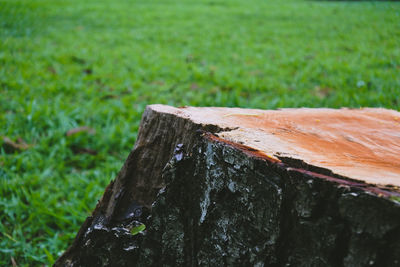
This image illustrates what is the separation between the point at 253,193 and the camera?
2.83ft

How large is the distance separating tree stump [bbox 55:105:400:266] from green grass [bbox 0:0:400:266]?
0.72 m

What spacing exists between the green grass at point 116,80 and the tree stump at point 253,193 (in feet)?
2.38

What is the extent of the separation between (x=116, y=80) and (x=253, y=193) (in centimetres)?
328

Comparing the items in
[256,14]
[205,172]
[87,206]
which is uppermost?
[256,14]

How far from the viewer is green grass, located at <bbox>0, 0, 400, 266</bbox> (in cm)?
204

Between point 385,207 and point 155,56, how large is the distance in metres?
4.43

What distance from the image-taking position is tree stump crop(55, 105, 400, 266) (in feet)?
2.32

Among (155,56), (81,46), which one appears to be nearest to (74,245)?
(155,56)

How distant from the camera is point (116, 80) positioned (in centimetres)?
389

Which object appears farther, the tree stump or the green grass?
the green grass

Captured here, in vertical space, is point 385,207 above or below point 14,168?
above

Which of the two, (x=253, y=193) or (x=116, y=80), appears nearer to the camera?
(x=253, y=193)

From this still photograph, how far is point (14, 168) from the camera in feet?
7.33

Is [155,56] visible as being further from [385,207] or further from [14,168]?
[385,207]
